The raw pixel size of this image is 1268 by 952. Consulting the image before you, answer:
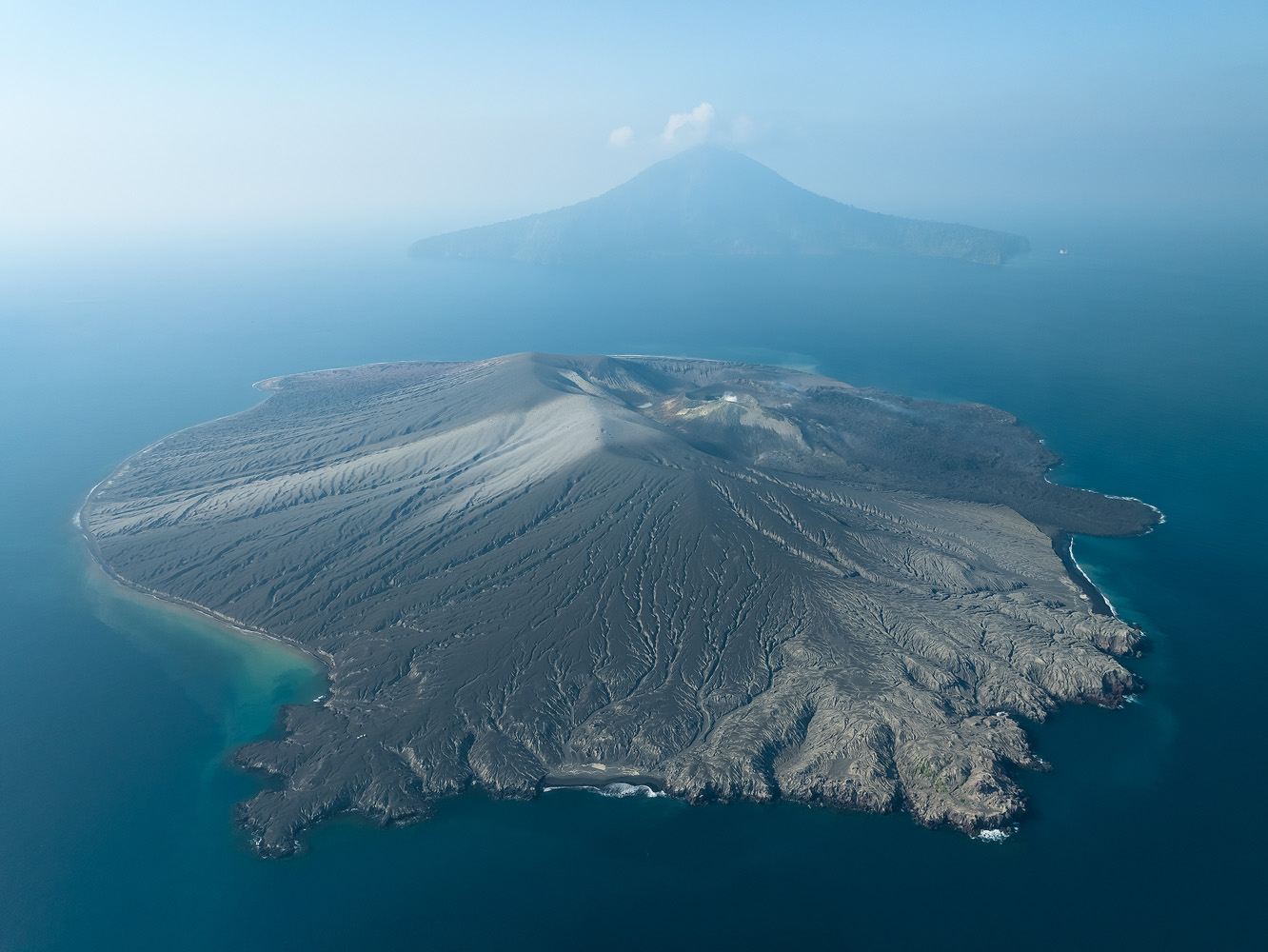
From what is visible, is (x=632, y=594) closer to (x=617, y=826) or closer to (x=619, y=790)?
(x=619, y=790)

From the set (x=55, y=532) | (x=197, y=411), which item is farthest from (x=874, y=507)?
(x=197, y=411)

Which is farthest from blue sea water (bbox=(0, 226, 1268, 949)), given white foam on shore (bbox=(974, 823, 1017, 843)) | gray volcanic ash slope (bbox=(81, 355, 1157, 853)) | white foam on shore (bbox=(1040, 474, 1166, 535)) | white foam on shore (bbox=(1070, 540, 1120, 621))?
gray volcanic ash slope (bbox=(81, 355, 1157, 853))

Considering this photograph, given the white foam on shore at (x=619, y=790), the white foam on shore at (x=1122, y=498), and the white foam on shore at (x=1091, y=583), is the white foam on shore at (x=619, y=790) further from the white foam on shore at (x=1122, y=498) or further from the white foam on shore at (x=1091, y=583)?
the white foam on shore at (x=1122, y=498)

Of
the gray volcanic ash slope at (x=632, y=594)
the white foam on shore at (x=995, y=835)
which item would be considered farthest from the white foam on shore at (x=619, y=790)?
the white foam on shore at (x=995, y=835)

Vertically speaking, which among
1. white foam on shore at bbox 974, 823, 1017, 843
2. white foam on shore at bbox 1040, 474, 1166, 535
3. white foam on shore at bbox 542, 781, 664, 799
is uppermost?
white foam on shore at bbox 1040, 474, 1166, 535

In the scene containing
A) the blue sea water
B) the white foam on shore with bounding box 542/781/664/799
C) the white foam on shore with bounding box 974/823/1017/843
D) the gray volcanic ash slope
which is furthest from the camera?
the gray volcanic ash slope

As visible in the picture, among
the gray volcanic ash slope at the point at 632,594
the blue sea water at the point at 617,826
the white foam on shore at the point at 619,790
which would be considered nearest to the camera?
the blue sea water at the point at 617,826

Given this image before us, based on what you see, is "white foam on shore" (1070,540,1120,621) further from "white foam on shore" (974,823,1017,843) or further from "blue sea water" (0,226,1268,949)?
"white foam on shore" (974,823,1017,843)

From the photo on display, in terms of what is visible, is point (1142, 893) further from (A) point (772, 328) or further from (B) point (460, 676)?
(A) point (772, 328)

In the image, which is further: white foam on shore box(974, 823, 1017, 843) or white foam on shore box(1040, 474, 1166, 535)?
white foam on shore box(1040, 474, 1166, 535)
